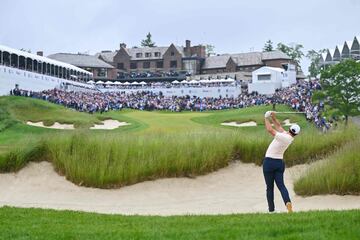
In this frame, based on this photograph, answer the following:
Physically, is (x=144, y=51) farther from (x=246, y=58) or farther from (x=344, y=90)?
(x=344, y=90)

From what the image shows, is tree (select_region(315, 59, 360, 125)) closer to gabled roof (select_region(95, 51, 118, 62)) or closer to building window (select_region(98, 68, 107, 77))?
building window (select_region(98, 68, 107, 77))

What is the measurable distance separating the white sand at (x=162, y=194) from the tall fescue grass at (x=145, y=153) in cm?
32

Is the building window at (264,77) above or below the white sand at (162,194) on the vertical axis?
above

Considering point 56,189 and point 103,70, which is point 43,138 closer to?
point 56,189

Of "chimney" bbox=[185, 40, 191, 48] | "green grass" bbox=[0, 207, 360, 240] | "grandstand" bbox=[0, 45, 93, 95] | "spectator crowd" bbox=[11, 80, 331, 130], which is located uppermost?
"chimney" bbox=[185, 40, 191, 48]

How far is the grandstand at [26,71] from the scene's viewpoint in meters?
60.2

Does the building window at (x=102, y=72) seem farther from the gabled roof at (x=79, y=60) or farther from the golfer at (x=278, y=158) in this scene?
the golfer at (x=278, y=158)

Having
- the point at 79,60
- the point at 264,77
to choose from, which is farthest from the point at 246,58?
the point at 79,60

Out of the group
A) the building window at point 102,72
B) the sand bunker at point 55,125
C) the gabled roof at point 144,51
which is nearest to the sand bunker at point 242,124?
the sand bunker at point 55,125

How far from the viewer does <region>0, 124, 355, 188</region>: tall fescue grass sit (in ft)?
55.4

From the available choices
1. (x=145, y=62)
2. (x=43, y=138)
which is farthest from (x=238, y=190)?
(x=145, y=62)

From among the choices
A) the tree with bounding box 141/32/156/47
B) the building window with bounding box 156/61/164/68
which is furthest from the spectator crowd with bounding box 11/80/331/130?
the tree with bounding box 141/32/156/47

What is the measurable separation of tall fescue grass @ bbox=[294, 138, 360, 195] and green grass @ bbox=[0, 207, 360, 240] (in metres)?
4.86

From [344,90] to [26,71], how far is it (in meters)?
38.6
